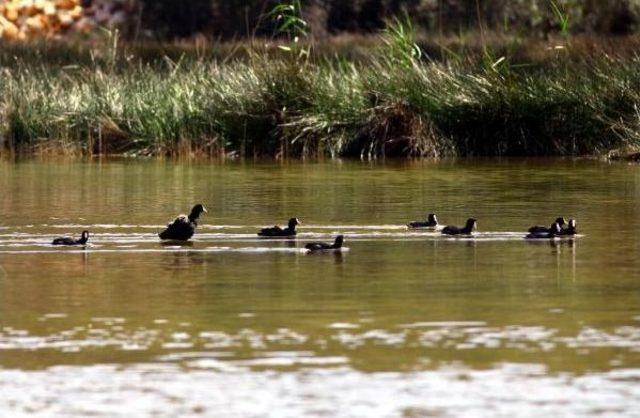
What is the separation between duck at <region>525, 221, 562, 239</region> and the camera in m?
15.5

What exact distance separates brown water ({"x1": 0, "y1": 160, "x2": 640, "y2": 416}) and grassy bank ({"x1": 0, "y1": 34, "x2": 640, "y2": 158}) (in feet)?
28.8

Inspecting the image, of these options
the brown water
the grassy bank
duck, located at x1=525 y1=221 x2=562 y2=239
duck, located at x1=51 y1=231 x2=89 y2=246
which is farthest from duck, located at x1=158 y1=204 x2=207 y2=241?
the grassy bank

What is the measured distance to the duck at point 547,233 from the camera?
50.8 feet

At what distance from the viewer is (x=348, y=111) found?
2902 cm

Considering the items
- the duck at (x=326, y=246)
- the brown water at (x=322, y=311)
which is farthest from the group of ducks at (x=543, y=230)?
the duck at (x=326, y=246)

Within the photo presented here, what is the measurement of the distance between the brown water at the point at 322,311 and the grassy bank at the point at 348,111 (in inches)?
346

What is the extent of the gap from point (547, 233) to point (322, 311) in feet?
15.5

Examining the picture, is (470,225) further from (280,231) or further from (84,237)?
(84,237)

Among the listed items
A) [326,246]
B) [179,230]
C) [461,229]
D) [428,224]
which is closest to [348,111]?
[428,224]

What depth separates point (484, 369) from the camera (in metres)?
9.21

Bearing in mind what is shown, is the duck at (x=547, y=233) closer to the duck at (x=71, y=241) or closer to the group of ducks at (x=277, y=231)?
the group of ducks at (x=277, y=231)

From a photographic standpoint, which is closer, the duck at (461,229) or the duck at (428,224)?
the duck at (461,229)

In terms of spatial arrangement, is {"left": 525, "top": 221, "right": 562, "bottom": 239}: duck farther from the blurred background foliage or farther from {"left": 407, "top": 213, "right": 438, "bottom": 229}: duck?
the blurred background foliage

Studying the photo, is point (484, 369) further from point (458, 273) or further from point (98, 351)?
point (458, 273)
